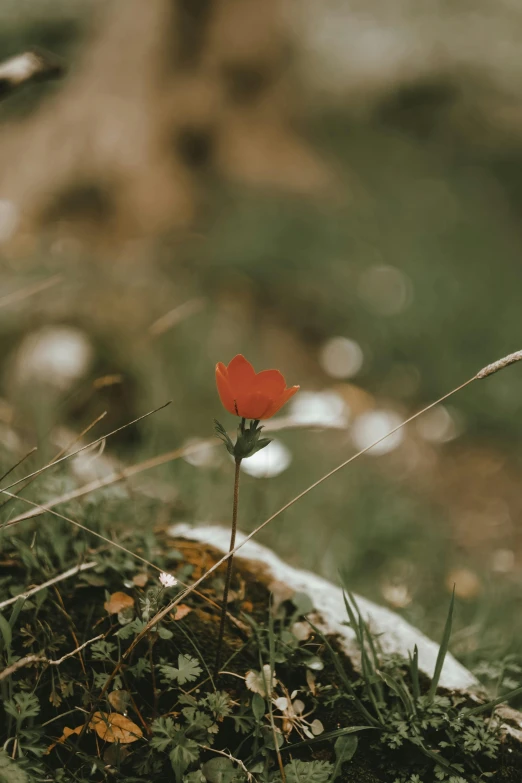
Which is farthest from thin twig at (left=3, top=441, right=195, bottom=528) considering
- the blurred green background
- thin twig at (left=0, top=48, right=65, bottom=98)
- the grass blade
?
thin twig at (left=0, top=48, right=65, bottom=98)

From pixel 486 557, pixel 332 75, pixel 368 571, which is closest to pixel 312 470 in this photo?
pixel 368 571

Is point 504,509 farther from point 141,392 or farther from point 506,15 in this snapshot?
point 506,15

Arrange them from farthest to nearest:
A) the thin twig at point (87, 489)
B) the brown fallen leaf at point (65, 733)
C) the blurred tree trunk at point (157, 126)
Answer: the blurred tree trunk at point (157, 126)
the thin twig at point (87, 489)
the brown fallen leaf at point (65, 733)

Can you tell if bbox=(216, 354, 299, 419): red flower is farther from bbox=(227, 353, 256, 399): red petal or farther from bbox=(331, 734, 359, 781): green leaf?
bbox=(331, 734, 359, 781): green leaf

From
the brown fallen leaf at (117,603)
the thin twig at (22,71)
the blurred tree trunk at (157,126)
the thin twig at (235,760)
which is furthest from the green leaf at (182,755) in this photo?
the blurred tree trunk at (157,126)

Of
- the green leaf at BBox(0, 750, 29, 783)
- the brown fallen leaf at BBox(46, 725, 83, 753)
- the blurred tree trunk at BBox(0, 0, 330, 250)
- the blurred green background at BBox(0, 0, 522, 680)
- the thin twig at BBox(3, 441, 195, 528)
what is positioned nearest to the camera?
the green leaf at BBox(0, 750, 29, 783)

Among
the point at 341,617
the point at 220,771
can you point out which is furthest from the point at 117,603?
the point at 341,617

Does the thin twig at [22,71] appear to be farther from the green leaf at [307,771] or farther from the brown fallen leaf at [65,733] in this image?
the green leaf at [307,771]
